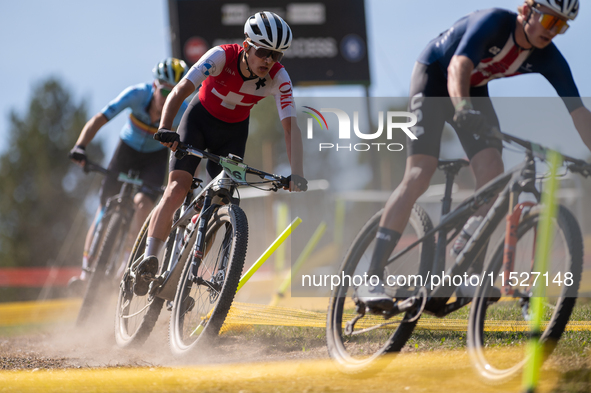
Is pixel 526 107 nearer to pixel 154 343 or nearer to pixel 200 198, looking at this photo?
pixel 200 198

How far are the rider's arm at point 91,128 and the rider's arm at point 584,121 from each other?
4.65 meters

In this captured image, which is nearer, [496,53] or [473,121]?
[473,121]

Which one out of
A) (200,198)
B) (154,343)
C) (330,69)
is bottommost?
(154,343)

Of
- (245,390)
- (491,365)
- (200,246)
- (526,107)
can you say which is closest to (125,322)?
(200,246)

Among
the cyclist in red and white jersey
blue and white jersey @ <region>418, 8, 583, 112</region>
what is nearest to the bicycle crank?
the cyclist in red and white jersey

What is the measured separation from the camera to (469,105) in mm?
3016

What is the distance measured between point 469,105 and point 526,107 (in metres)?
1.65

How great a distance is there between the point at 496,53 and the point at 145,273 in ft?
10.0

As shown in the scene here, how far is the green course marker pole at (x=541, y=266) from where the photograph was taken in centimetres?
253

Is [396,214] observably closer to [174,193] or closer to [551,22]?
[551,22]

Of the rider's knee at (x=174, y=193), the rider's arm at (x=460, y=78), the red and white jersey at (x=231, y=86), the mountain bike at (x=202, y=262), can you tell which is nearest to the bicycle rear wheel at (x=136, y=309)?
the mountain bike at (x=202, y=262)

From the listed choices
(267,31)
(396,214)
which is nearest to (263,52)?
(267,31)

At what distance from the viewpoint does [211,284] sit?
3.81 m

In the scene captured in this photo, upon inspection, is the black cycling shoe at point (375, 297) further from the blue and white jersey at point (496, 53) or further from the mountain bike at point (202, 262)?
the blue and white jersey at point (496, 53)
